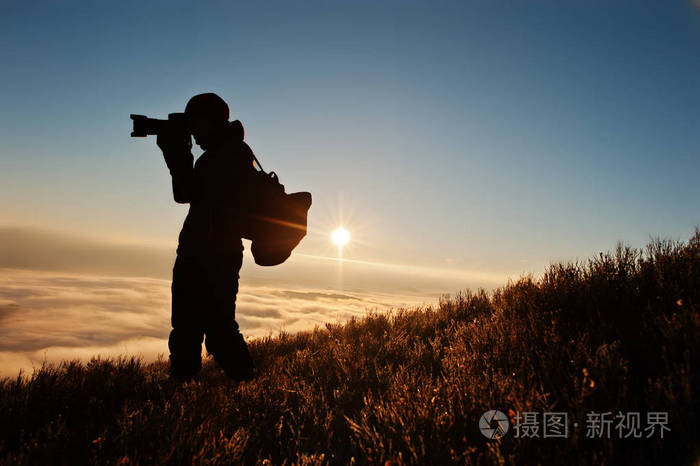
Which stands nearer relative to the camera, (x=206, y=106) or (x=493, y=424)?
(x=493, y=424)

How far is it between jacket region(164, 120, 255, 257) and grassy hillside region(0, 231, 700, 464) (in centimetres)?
138

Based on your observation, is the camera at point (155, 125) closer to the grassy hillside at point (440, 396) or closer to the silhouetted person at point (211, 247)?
the silhouetted person at point (211, 247)

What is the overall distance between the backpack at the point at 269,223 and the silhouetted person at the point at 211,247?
13 centimetres

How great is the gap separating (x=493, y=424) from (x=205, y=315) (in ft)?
9.42

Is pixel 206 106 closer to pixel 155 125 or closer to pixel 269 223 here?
pixel 155 125

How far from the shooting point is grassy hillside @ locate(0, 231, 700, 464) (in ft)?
6.35

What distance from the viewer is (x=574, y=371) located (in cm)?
246

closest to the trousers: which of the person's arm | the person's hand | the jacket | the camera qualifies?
the jacket

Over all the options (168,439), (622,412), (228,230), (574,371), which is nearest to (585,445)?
(622,412)

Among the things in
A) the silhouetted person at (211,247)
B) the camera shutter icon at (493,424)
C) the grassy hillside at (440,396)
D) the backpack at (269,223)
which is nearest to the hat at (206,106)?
the silhouetted person at (211,247)

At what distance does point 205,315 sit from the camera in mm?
3686

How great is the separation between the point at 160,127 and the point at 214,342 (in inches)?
88.3

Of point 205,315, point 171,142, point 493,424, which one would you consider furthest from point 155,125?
point 493,424

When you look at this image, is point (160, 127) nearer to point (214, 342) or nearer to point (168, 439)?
point (214, 342)
